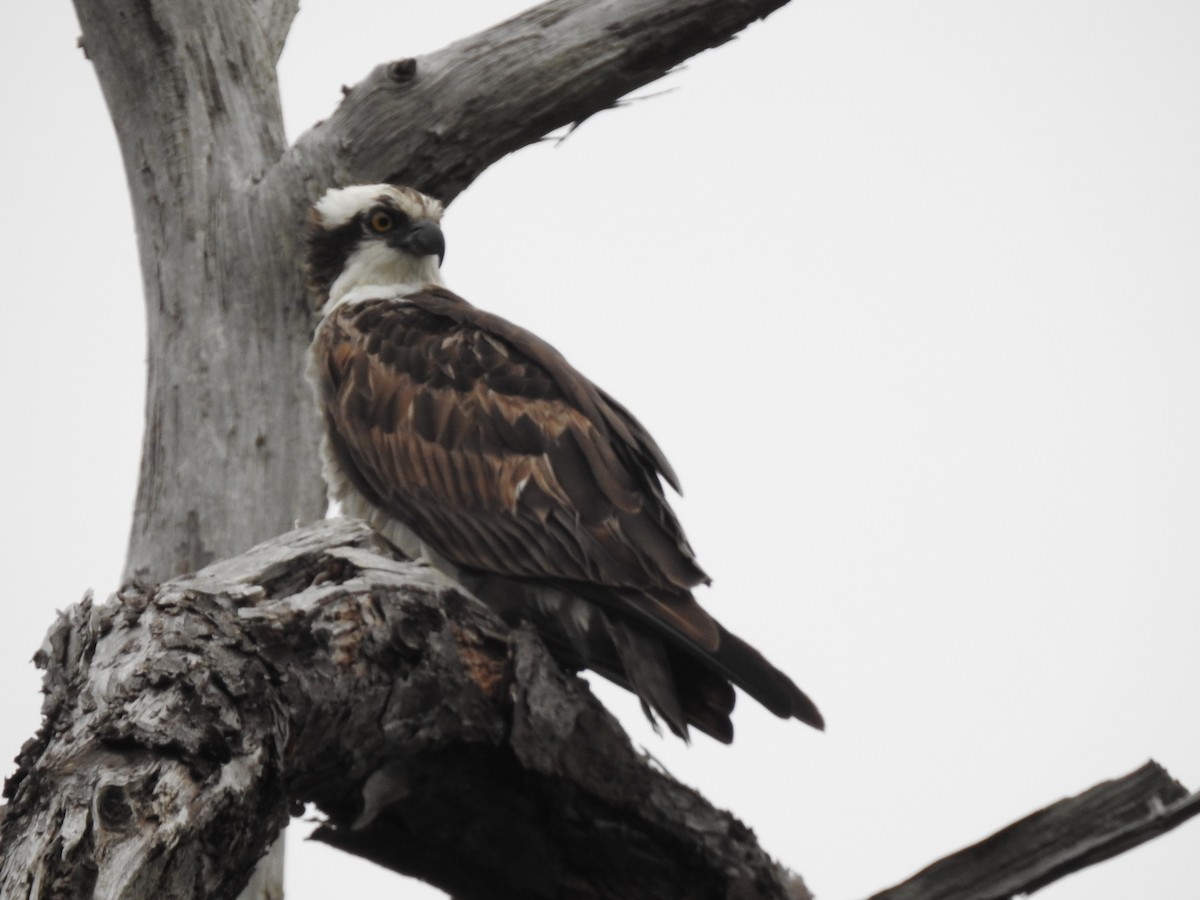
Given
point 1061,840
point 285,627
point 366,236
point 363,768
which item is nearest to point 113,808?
point 285,627

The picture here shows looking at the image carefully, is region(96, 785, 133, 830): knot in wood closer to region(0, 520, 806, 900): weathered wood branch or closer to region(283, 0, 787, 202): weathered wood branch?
region(0, 520, 806, 900): weathered wood branch

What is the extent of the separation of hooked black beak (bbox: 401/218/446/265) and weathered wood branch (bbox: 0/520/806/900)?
7.20 ft

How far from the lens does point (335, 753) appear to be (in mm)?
3693

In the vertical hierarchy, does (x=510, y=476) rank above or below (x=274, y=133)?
below

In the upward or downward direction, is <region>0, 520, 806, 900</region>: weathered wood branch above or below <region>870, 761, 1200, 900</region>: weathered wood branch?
above

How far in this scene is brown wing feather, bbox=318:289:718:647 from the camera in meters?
4.86

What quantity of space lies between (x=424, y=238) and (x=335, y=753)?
2.98m

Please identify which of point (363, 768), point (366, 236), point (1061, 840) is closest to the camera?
point (1061, 840)

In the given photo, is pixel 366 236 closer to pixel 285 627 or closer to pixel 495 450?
pixel 495 450

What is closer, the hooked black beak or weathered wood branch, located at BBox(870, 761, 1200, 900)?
weathered wood branch, located at BBox(870, 761, 1200, 900)

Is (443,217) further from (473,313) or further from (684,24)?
(684,24)

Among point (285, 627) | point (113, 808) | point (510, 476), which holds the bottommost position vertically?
point (113, 808)

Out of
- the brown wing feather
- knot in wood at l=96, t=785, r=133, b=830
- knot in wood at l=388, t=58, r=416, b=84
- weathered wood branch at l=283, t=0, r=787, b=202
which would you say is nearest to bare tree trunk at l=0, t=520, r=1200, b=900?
knot in wood at l=96, t=785, r=133, b=830

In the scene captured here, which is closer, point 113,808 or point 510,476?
point 113,808
